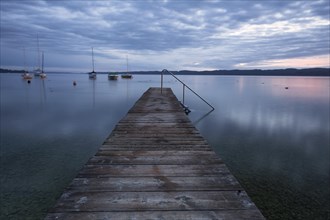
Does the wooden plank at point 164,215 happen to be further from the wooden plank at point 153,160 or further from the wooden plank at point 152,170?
the wooden plank at point 153,160

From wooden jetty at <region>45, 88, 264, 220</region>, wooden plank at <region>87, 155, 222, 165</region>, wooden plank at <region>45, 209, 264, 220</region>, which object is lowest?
wooden plank at <region>45, 209, 264, 220</region>

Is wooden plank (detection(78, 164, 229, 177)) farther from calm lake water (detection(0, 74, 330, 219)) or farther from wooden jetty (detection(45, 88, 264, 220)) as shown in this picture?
calm lake water (detection(0, 74, 330, 219))

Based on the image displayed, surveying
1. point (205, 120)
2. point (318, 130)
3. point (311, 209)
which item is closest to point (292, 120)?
point (318, 130)

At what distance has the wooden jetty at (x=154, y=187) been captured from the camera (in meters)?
2.94

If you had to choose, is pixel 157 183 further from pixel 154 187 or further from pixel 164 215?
pixel 164 215

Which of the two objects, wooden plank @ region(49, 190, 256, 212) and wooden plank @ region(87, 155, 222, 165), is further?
wooden plank @ region(87, 155, 222, 165)

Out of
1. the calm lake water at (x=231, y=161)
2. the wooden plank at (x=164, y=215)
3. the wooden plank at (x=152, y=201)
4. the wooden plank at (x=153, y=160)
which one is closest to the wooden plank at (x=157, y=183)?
the wooden plank at (x=152, y=201)

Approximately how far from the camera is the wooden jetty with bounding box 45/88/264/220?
9.66ft

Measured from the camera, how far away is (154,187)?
142 inches

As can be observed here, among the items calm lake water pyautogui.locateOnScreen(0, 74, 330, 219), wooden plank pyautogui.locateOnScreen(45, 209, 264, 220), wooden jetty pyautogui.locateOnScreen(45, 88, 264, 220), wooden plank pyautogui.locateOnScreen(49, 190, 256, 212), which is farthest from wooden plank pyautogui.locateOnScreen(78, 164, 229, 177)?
calm lake water pyautogui.locateOnScreen(0, 74, 330, 219)

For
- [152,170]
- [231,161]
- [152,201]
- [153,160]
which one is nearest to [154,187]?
[152,201]

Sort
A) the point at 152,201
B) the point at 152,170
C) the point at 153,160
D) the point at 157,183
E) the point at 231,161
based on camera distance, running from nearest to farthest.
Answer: the point at 152,201
the point at 157,183
the point at 152,170
the point at 153,160
the point at 231,161

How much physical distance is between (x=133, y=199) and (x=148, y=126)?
16.6ft

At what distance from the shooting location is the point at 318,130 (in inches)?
605
